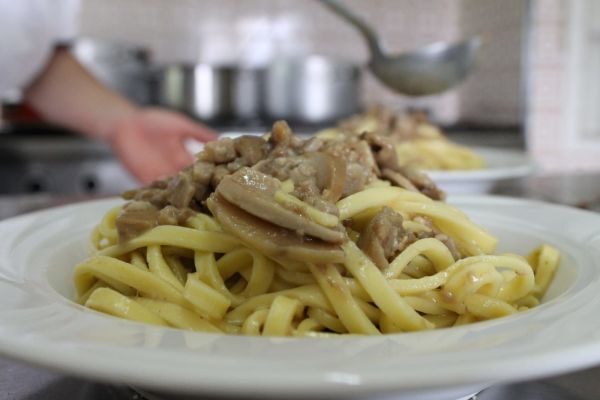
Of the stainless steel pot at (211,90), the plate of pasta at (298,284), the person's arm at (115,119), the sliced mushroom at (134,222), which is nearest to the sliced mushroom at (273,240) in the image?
the plate of pasta at (298,284)

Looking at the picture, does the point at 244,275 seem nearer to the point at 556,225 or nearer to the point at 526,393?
the point at 526,393

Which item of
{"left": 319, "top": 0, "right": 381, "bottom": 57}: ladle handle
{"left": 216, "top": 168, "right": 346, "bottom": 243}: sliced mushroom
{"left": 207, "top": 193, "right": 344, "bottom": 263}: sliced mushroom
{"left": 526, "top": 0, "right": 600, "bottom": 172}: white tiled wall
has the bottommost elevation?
{"left": 526, "top": 0, "right": 600, "bottom": 172}: white tiled wall

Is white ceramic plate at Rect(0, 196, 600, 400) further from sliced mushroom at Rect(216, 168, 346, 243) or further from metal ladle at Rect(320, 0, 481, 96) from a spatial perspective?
metal ladle at Rect(320, 0, 481, 96)

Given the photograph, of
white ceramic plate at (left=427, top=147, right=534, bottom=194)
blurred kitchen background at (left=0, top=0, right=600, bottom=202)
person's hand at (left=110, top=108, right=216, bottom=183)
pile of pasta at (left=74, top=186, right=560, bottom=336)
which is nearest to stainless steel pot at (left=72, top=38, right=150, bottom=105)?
blurred kitchen background at (left=0, top=0, right=600, bottom=202)

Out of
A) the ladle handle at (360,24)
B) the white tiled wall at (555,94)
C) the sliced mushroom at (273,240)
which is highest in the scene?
the ladle handle at (360,24)

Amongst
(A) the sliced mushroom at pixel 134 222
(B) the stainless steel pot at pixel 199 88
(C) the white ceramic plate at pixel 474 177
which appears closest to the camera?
(A) the sliced mushroom at pixel 134 222

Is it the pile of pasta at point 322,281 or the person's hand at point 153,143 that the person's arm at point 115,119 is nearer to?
the person's hand at point 153,143
